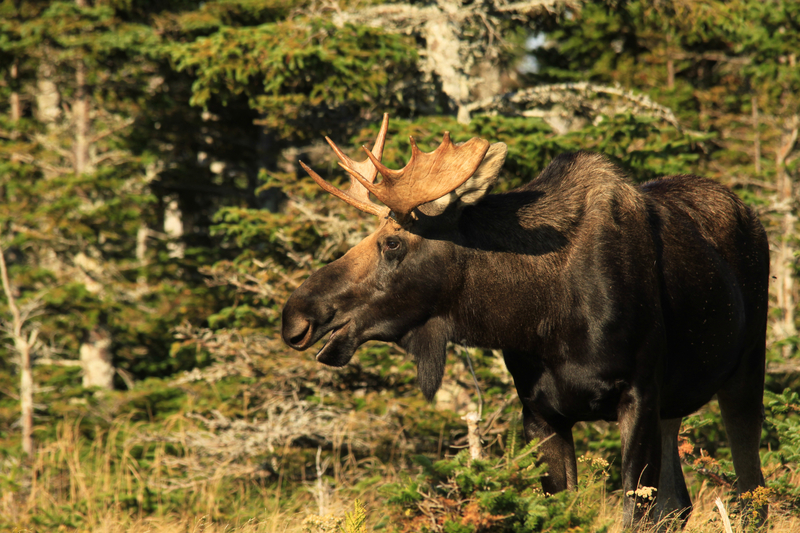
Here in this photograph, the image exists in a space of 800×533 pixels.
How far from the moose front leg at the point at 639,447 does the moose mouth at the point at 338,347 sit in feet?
4.71

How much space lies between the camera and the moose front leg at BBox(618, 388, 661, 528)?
368 centimetres

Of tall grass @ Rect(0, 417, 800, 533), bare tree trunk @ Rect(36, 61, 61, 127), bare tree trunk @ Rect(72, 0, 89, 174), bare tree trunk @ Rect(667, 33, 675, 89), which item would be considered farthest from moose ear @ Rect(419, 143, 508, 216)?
bare tree trunk @ Rect(36, 61, 61, 127)

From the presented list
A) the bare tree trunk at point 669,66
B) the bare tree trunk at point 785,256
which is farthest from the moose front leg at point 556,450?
the bare tree trunk at point 669,66

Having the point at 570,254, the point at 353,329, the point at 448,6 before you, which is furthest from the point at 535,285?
the point at 448,6

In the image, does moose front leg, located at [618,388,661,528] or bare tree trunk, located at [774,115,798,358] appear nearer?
moose front leg, located at [618,388,661,528]

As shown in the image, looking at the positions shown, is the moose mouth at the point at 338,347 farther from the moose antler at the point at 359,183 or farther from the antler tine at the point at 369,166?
the antler tine at the point at 369,166

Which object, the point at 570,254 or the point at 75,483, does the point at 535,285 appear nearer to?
the point at 570,254

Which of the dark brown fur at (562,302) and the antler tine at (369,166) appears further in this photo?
the antler tine at (369,166)

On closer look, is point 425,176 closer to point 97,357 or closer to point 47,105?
point 97,357

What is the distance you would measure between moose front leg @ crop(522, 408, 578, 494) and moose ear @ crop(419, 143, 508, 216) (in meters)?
1.23

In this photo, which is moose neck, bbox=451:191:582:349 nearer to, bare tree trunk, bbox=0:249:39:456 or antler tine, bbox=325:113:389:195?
antler tine, bbox=325:113:389:195

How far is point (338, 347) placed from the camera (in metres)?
3.98

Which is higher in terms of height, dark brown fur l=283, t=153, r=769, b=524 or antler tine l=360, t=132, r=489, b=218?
antler tine l=360, t=132, r=489, b=218

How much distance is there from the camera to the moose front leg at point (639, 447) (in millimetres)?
3678
